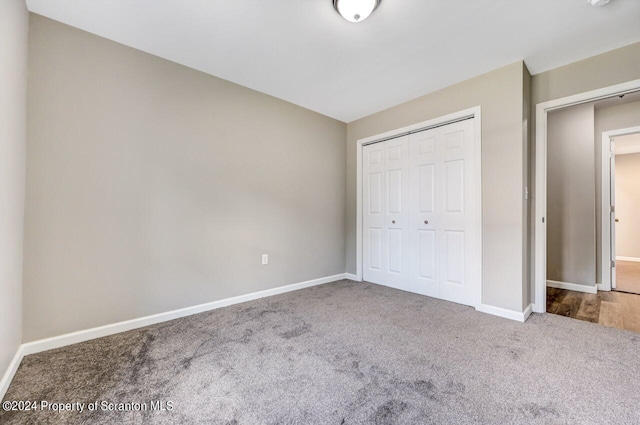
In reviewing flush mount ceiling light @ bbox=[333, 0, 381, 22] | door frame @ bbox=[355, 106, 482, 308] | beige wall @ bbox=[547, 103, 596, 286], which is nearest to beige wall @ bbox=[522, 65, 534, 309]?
door frame @ bbox=[355, 106, 482, 308]

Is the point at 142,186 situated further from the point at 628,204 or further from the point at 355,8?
the point at 628,204

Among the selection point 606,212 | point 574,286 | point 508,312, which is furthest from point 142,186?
point 606,212

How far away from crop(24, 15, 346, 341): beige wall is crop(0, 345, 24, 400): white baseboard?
0.13m

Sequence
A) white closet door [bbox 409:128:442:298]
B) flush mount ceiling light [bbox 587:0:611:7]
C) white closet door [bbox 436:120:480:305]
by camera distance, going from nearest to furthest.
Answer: flush mount ceiling light [bbox 587:0:611:7] < white closet door [bbox 436:120:480:305] < white closet door [bbox 409:128:442:298]

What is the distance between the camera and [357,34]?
6.77 feet

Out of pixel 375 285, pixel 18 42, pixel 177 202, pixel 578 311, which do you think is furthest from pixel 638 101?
pixel 18 42

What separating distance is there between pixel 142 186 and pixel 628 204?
28.1 feet

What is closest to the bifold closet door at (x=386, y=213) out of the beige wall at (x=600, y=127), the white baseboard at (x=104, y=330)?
the white baseboard at (x=104, y=330)

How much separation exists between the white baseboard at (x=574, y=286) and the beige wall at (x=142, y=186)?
3588 millimetres

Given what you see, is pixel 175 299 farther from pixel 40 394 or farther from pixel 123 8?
pixel 123 8

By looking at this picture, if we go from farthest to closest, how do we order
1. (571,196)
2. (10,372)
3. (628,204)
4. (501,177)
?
(628,204) < (571,196) < (501,177) < (10,372)

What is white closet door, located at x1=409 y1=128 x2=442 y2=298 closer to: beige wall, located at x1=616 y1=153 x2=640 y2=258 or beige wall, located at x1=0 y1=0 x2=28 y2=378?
beige wall, located at x1=0 y1=0 x2=28 y2=378

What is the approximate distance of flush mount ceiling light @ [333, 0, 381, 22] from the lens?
1.71 m

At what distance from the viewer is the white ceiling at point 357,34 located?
1802 millimetres
